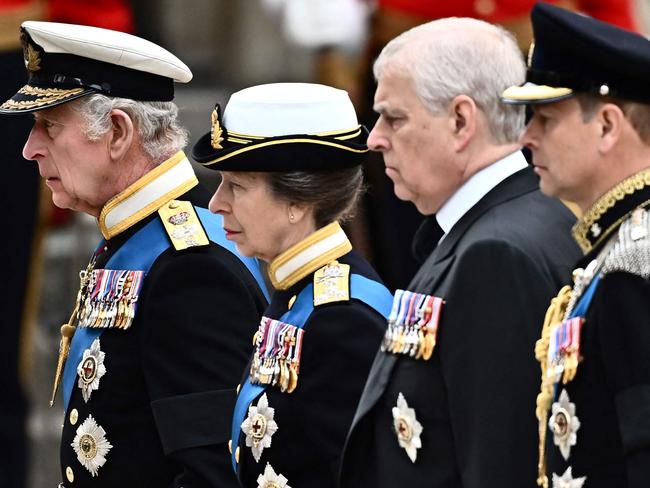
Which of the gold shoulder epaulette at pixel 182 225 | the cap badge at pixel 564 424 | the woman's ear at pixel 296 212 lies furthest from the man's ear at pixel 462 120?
the gold shoulder epaulette at pixel 182 225

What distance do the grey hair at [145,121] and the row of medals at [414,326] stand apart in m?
1.15

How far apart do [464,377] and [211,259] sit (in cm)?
109

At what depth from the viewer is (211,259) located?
479 centimetres

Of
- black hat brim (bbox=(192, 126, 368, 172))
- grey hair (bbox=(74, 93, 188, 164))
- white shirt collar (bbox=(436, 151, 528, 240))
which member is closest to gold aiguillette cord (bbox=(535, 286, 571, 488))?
white shirt collar (bbox=(436, 151, 528, 240))

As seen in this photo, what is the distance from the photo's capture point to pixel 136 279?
15.8 feet

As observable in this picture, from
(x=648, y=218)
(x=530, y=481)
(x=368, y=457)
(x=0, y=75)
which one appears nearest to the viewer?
(x=648, y=218)

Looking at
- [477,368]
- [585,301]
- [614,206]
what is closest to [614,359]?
[585,301]

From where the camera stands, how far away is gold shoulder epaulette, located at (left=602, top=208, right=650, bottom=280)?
3516 mm

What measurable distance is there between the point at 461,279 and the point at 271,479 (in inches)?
30.5

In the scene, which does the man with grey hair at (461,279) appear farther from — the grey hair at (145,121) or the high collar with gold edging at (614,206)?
the grey hair at (145,121)

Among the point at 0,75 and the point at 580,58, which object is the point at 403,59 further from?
the point at 0,75

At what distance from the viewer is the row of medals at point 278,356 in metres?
4.37

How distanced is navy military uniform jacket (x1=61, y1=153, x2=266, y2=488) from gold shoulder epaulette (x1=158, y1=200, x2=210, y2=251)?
0.06 feet

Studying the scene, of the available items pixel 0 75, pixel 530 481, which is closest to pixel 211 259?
pixel 530 481
